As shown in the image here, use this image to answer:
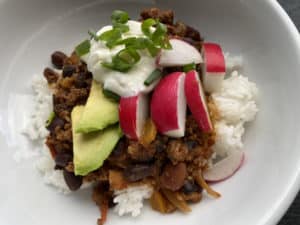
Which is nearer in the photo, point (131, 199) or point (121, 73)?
point (121, 73)

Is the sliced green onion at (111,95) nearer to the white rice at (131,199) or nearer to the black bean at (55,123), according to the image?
the black bean at (55,123)

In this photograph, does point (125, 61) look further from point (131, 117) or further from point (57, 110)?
point (57, 110)

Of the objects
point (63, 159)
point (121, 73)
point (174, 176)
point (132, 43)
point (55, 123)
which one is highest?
point (132, 43)

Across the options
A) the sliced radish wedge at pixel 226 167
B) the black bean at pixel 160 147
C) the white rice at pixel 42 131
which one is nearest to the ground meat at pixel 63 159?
the white rice at pixel 42 131

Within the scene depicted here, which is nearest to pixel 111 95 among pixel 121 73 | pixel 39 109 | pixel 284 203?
pixel 121 73

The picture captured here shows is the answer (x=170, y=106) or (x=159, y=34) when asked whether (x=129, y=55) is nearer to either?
(x=159, y=34)

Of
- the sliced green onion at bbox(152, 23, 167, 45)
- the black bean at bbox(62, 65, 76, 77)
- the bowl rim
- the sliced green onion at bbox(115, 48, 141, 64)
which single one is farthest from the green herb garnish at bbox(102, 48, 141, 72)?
the bowl rim
